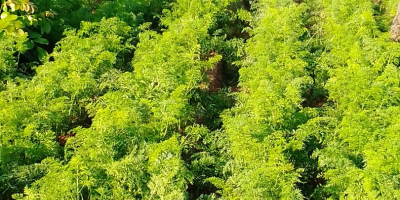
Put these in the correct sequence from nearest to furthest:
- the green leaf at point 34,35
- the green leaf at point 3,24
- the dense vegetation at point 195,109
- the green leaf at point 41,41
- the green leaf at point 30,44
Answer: the green leaf at point 3,24 < the dense vegetation at point 195,109 < the green leaf at point 30,44 < the green leaf at point 41,41 < the green leaf at point 34,35

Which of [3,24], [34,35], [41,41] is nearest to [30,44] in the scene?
[41,41]

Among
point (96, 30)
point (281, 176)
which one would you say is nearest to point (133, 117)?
point (281, 176)

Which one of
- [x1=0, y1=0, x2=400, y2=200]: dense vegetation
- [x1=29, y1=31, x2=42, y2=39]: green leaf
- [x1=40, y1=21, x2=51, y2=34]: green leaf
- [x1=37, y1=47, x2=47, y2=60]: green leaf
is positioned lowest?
[x1=0, y1=0, x2=400, y2=200]: dense vegetation

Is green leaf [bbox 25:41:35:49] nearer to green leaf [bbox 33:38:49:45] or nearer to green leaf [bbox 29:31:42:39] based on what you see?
green leaf [bbox 33:38:49:45]

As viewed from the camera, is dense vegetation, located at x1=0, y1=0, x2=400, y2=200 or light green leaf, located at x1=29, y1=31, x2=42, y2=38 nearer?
dense vegetation, located at x1=0, y1=0, x2=400, y2=200

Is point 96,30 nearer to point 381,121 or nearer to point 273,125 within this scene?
point 273,125

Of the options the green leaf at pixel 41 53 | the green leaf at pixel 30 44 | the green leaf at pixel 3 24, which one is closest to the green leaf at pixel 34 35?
the green leaf at pixel 30 44

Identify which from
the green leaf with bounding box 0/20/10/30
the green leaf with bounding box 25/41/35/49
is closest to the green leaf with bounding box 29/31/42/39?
the green leaf with bounding box 25/41/35/49

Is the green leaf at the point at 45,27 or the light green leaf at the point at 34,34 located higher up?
the green leaf at the point at 45,27

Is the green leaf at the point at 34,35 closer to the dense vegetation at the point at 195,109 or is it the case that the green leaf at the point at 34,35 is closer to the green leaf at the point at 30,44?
the dense vegetation at the point at 195,109
